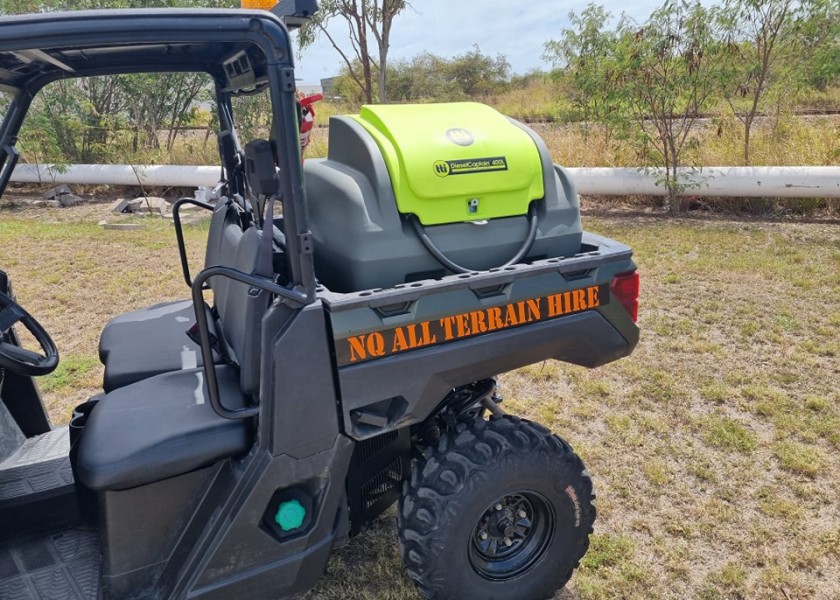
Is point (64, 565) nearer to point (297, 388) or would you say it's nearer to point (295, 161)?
point (297, 388)

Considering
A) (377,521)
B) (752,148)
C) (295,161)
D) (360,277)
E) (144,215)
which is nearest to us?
(295,161)

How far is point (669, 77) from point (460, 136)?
622 cm

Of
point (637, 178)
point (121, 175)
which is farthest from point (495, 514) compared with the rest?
point (121, 175)

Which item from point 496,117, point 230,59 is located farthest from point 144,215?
point 496,117

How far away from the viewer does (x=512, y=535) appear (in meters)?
2.08

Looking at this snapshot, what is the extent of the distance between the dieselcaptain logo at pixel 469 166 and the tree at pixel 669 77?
19.9ft

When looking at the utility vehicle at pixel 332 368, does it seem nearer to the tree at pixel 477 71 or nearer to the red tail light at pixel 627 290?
the red tail light at pixel 627 290

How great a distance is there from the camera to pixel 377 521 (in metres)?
2.54

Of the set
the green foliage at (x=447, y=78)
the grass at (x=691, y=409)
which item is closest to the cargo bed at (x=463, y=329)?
the grass at (x=691, y=409)

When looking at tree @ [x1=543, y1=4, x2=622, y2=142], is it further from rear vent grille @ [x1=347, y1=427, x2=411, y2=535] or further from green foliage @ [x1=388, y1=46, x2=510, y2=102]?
green foliage @ [x1=388, y1=46, x2=510, y2=102]

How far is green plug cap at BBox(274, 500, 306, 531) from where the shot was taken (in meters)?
1.72

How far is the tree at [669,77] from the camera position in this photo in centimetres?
696

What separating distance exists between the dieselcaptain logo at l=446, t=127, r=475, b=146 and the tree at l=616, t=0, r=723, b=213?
6.02 m

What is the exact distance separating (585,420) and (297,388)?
82.9 inches
